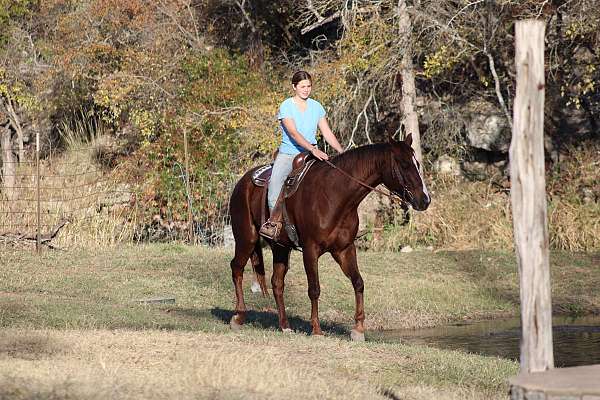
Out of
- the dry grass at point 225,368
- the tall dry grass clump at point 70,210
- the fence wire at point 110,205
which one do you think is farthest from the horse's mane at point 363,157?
the fence wire at point 110,205

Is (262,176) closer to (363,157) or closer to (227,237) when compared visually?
(363,157)

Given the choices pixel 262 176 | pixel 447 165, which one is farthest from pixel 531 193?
pixel 447 165

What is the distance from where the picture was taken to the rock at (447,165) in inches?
1012

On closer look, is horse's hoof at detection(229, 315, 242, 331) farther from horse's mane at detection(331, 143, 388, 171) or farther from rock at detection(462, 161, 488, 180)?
rock at detection(462, 161, 488, 180)

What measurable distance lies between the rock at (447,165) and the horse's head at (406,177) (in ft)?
45.5

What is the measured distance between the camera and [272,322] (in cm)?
1471

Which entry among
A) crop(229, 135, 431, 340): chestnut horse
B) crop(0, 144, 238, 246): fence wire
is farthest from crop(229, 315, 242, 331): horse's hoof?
crop(0, 144, 238, 246): fence wire

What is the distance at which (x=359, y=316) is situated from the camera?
12.3 m

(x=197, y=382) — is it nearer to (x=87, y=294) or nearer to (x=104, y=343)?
(x=104, y=343)

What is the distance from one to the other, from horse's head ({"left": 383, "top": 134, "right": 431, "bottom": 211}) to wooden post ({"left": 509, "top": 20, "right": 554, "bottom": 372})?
160 inches

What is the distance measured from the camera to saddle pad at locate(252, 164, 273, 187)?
13.4m

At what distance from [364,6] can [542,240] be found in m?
17.9

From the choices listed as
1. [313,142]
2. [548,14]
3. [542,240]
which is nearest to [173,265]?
[313,142]

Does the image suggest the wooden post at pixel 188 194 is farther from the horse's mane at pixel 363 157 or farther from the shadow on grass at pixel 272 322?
the horse's mane at pixel 363 157
